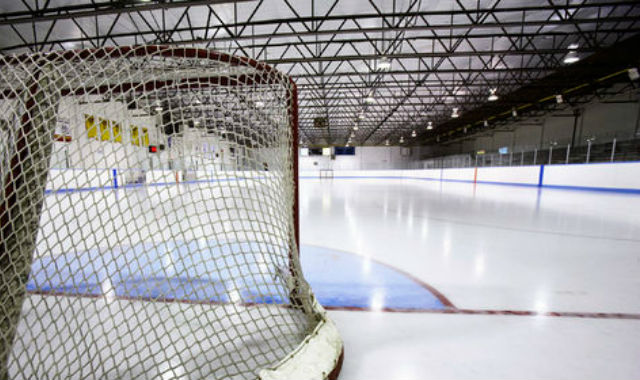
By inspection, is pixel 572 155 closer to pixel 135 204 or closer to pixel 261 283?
pixel 261 283

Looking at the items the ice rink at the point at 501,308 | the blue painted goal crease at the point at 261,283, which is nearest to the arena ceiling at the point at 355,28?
the ice rink at the point at 501,308

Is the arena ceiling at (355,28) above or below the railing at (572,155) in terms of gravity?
above

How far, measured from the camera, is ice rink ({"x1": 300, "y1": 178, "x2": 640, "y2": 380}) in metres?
1.40

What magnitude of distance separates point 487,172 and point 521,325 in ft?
62.8

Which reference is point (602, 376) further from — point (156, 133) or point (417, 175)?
point (417, 175)

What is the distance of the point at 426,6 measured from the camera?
8.20 meters

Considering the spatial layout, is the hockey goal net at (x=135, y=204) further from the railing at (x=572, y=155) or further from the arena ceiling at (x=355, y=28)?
the railing at (x=572, y=155)

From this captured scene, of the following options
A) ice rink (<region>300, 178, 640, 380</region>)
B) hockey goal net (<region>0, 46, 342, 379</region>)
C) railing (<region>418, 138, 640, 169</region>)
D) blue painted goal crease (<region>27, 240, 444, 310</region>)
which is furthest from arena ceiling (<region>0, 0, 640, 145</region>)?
blue painted goal crease (<region>27, 240, 444, 310</region>)

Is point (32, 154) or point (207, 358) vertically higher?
point (32, 154)

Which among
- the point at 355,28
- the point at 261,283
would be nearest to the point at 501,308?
the point at 261,283

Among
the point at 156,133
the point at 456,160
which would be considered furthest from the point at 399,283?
the point at 456,160

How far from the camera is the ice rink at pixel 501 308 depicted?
1.40 m

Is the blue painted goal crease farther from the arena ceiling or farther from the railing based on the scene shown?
the railing

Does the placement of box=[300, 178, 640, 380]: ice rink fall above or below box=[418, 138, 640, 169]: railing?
below
